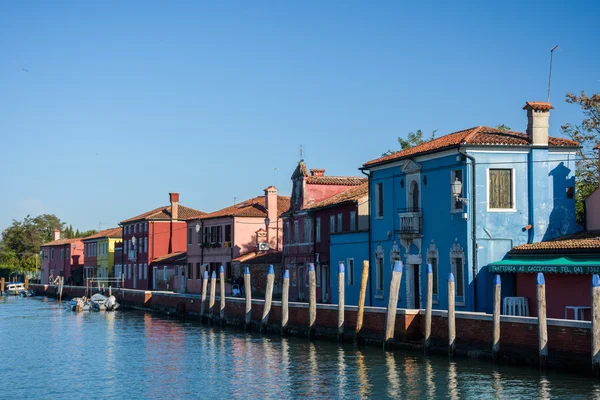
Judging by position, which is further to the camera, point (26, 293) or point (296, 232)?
point (26, 293)

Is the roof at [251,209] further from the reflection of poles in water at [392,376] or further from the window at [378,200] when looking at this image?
the reflection of poles in water at [392,376]

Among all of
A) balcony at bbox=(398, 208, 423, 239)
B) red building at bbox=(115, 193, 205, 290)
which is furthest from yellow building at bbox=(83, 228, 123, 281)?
balcony at bbox=(398, 208, 423, 239)

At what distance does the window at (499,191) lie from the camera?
32469mm

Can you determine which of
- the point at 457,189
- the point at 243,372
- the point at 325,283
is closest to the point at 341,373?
the point at 243,372

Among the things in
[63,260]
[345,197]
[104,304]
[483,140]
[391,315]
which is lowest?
[104,304]

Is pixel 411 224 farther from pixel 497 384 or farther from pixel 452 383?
pixel 497 384

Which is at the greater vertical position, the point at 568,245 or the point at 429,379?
the point at 568,245

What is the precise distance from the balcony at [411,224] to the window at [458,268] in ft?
8.51

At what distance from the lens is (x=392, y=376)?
2559 cm

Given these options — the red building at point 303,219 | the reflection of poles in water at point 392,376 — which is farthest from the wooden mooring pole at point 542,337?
the red building at point 303,219

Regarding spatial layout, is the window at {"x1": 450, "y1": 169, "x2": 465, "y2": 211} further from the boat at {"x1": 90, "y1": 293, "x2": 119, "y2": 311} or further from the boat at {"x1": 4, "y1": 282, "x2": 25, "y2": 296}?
the boat at {"x1": 4, "y1": 282, "x2": 25, "y2": 296}

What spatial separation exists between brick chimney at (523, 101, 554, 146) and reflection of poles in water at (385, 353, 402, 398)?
387 inches

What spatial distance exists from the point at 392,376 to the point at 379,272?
13.7 metres

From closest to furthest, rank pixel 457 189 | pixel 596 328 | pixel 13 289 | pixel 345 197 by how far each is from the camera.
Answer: pixel 596 328 → pixel 457 189 → pixel 345 197 → pixel 13 289
